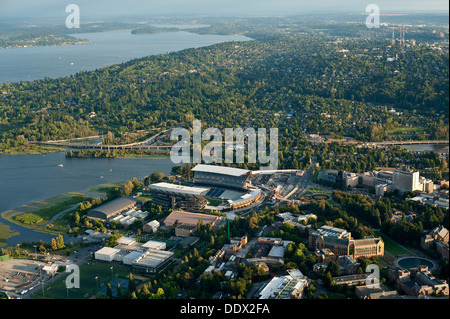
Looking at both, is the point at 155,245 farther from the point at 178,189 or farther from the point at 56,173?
the point at 56,173

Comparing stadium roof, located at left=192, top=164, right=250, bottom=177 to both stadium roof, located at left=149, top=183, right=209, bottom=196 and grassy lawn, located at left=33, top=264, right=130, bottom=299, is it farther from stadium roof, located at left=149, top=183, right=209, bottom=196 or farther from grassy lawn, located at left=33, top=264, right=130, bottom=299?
grassy lawn, located at left=33, top=264, right=130, bottom=299

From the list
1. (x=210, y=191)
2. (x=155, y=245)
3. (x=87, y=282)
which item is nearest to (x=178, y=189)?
(x=210, y=191)

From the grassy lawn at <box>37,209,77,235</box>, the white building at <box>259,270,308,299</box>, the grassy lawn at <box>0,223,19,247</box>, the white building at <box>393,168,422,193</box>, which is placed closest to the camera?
the white building at <box>259,270,308,299</box>

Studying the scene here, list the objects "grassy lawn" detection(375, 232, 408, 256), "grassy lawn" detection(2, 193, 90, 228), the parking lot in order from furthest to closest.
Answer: "grassy lawn" detection(2, 193, 90, 228) → "grassy lawn" detection(375, 232, 408, 256) → the parking lot

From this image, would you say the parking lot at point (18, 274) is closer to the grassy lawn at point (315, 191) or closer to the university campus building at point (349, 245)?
the university campus building at point (349, 245)

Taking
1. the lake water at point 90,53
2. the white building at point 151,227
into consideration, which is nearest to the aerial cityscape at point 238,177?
the white building at point 151,227

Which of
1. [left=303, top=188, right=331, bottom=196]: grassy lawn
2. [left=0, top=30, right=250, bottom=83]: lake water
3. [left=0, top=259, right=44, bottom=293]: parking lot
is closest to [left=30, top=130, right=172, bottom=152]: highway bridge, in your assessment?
[left=303, top=188, right=331, bottom=196]: grassy lawn
